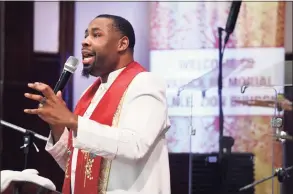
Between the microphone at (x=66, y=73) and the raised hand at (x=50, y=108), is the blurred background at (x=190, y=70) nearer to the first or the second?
the microphone at (x=66, y=73)

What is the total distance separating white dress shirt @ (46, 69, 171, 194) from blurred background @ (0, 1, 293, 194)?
0.92m

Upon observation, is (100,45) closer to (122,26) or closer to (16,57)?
(122,26)

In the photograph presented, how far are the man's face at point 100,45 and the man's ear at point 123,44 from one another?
0.01 meters

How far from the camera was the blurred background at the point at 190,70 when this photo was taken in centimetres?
294

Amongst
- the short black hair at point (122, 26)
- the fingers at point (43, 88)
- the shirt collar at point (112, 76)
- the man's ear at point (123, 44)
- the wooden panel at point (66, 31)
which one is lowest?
the fingers at point (43, 88)

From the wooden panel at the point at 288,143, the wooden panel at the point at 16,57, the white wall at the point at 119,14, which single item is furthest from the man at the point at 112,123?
the wooden panel at the point at 16,57

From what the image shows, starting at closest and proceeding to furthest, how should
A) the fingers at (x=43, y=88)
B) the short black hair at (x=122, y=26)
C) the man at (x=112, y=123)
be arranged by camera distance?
1. the fingers at (x=43, y=88)
2. the man at (x=112, y=123)
3. the short black hair at (x=122, y=26)

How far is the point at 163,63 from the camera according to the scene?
10.8 ft

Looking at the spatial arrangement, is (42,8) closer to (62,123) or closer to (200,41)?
(200,41)

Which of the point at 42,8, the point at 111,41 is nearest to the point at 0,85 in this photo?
the point at 42,8

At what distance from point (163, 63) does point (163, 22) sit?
29 cm

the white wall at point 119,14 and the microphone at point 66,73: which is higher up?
the white wall at point 119,14

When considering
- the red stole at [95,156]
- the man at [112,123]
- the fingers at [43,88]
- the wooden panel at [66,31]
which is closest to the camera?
the fingers at [43,88]

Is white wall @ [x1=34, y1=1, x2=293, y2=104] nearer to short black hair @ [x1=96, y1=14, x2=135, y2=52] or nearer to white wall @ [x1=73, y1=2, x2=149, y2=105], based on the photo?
white wall @ [x1=73, y1=2, x2=149, y2=105]
